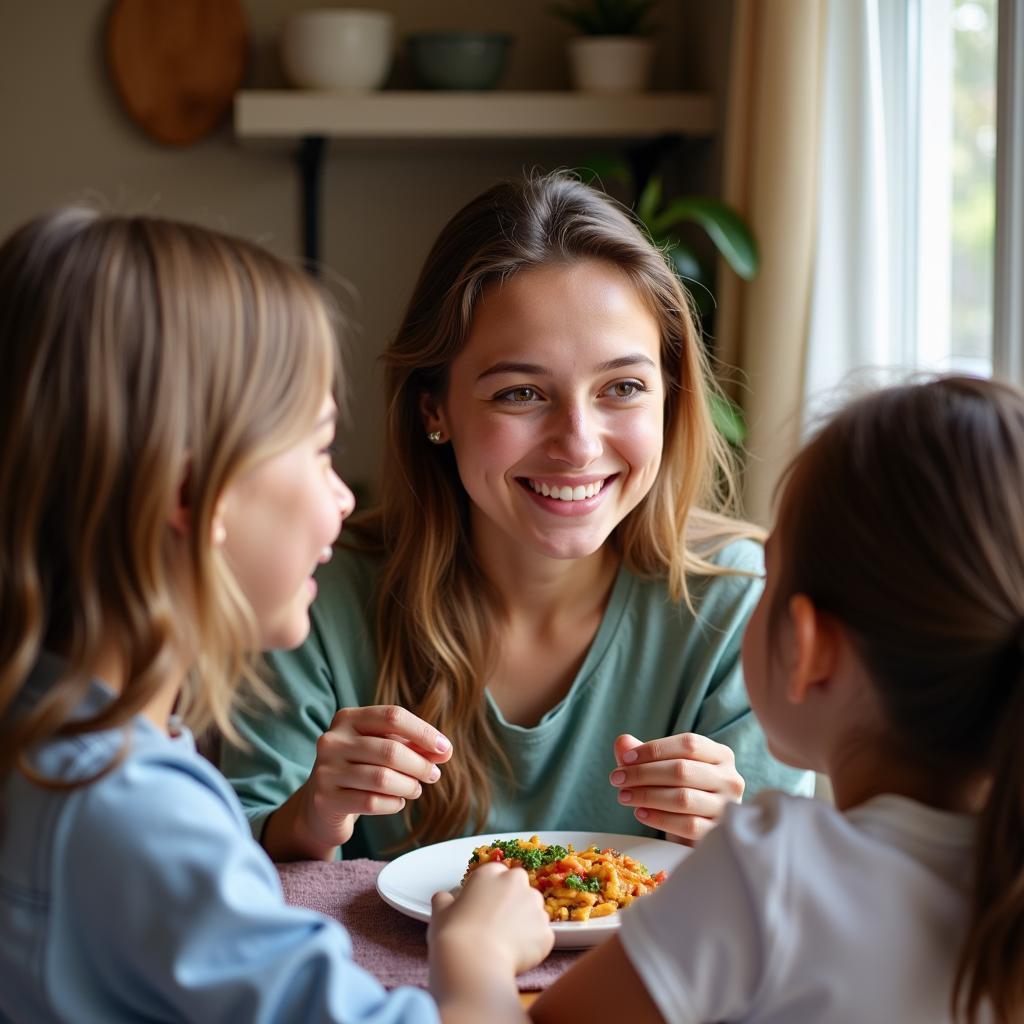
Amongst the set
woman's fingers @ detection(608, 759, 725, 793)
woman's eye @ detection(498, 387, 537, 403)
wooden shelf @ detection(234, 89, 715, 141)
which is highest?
wooden shelf @ detection(234, 89, 715, 141)

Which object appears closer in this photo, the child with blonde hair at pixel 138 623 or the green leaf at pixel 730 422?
the child with blonde hair at pixel 138 623

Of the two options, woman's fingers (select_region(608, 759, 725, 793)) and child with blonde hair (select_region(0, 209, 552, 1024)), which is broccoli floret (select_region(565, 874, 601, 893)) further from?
child with blonde hair (select_region(0, 209, 552, 1024))

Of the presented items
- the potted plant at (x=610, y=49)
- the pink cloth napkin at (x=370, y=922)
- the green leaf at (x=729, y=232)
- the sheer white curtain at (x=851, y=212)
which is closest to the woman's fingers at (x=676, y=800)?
the pink cloth napkin at (x=370, y=922)

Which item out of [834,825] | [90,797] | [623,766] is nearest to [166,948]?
[90,797]

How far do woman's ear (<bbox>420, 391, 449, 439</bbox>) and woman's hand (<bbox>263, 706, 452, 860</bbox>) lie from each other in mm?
531

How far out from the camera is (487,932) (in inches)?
41.8

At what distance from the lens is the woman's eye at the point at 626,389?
1.79 metres

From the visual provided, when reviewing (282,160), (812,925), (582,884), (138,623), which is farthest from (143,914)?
(282,160)

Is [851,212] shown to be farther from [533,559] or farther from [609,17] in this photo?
[533,559]

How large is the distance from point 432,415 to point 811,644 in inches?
39.3

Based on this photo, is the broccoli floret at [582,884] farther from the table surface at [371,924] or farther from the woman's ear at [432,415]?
the woman's ear at [432,415]

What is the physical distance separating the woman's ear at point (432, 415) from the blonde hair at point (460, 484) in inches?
0.4

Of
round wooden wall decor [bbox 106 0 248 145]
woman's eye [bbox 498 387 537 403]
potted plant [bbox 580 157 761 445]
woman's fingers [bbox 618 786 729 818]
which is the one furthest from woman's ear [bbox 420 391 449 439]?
round wooden wall decor [bbox 106 0 248 145]

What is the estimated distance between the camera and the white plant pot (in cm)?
361
